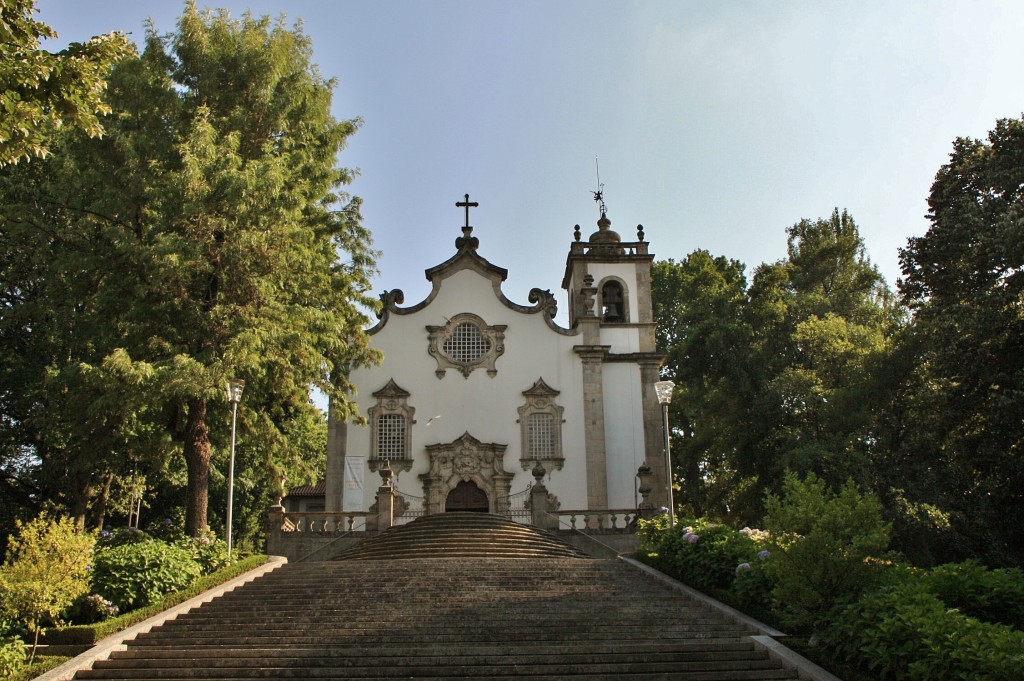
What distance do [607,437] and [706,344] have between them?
224 inches

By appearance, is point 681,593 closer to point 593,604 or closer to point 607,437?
point 593,604

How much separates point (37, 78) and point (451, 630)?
8450 millimetres

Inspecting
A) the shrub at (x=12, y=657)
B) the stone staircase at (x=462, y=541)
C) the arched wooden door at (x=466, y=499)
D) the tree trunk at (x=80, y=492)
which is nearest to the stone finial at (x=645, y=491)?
the stone staircase at (x=462, y=541)

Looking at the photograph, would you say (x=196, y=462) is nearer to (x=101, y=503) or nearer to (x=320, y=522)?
(x=320, y=522)

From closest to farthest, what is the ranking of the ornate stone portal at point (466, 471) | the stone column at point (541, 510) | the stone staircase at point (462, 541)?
the stone staircase at point (462, 541), the stone column at point (541, 510), the ornate stone portal at point (466, 471)

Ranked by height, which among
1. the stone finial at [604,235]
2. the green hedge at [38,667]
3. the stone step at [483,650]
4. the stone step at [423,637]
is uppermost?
the stone finial at [604,235]

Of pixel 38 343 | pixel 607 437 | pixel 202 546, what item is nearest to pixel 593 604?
pixel 202 546

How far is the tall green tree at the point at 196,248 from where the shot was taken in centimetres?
1738

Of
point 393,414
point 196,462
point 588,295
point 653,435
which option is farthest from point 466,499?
point 196,462

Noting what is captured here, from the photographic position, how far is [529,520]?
25.9m

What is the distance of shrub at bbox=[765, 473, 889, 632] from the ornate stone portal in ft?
52.1

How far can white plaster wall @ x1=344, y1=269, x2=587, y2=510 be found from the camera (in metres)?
27.0

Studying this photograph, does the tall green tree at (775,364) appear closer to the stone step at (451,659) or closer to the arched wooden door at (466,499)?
the arched wooden door at (466,499)

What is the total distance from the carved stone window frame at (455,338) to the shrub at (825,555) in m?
17.5
